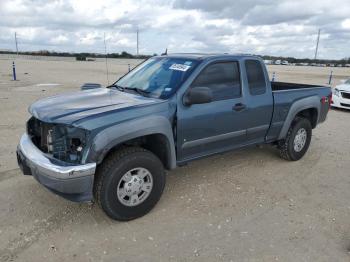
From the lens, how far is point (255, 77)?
4.85 meters

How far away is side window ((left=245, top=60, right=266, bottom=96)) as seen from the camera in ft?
15.6

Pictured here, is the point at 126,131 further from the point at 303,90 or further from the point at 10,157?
the point at 303,90

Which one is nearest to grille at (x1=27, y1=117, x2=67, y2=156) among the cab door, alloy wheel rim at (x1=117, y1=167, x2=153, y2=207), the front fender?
the front fender

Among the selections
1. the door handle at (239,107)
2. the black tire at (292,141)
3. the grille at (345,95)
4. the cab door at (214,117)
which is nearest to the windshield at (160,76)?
the cab door at (214,117)


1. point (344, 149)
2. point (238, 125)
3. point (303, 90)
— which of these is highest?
point (303, 90)

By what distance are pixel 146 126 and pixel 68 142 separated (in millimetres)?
809

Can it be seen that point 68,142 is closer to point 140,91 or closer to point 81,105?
point 81,105

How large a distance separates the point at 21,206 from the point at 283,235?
298 cm

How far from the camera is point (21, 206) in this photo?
393cm

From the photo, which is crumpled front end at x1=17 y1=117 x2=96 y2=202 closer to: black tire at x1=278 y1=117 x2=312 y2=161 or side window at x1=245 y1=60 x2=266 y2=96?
side window at x1=245 y1=60 x2=266 y2=96

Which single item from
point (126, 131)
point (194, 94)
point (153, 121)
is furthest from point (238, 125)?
point (126, 131)

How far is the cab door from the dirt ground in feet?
2.09

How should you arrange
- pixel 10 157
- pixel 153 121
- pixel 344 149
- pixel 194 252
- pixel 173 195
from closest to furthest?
pixel 194 252 → pixel 153 121 → pixel 173 195 → pixel 10 157 → pixel 344 149

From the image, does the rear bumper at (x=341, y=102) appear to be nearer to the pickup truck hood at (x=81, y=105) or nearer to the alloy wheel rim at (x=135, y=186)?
the pickup truck hood at (x=81, y=105)
